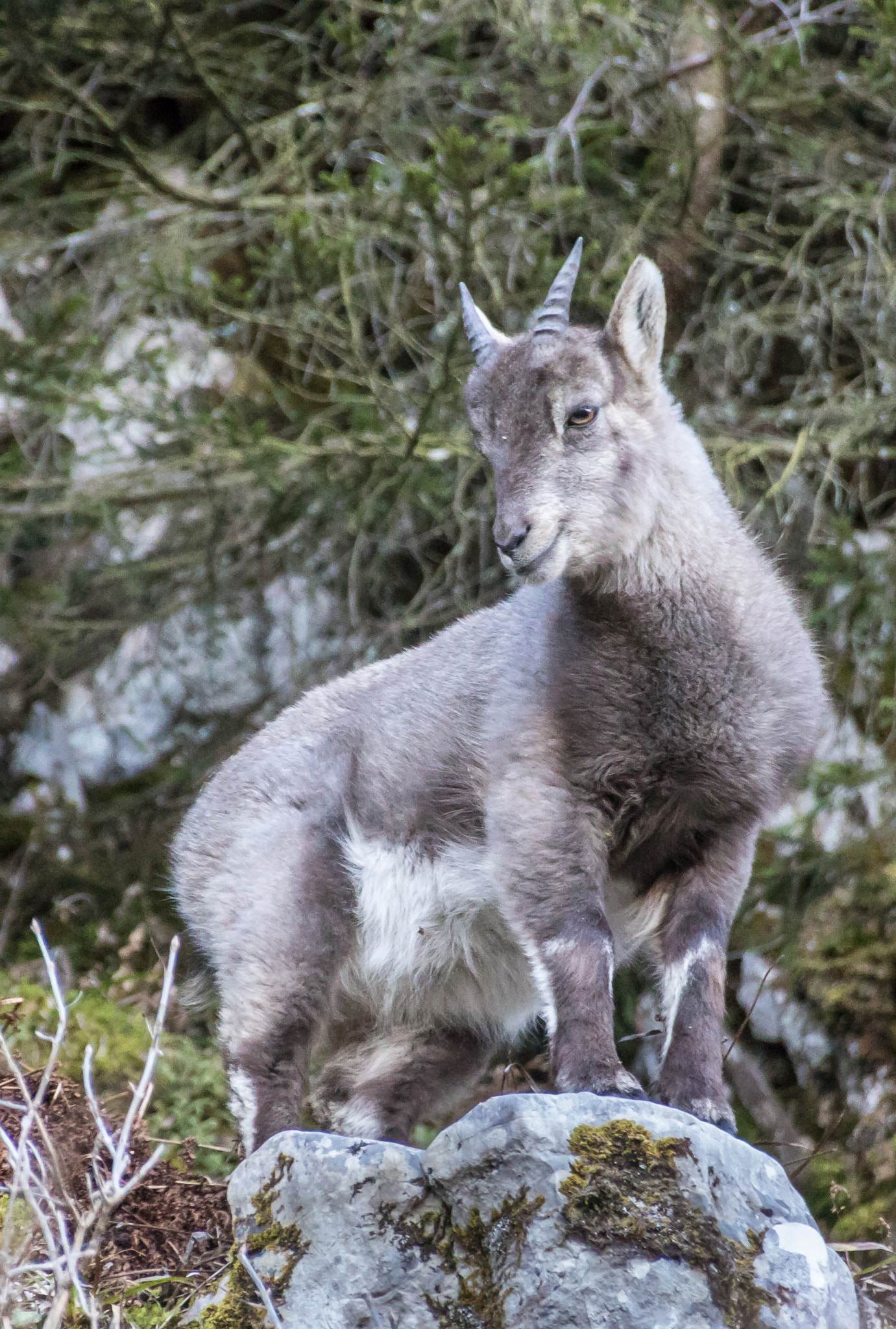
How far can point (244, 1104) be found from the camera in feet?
13.7

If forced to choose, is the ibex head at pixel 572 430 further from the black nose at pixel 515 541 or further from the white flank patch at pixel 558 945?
the white flank patch at pixel 558 945

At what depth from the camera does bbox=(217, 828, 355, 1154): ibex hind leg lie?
4203 millimetres

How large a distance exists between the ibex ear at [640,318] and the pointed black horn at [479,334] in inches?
15.6

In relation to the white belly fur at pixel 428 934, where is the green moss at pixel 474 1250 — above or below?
above

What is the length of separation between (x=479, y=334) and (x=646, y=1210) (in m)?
2.82

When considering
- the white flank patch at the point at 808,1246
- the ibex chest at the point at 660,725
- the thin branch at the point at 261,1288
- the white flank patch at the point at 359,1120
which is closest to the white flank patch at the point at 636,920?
the ibex chest at the point at 660,725

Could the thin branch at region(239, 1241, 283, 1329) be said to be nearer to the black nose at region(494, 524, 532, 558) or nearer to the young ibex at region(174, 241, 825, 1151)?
the young ibex at region(174, 241, 825, 1151)

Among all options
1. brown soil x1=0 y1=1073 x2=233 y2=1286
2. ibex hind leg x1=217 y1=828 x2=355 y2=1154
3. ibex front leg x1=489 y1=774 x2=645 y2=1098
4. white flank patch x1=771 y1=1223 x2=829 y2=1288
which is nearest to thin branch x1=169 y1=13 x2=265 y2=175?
ibex hind leg x1=217 y1=828 x2=355 y2=1154

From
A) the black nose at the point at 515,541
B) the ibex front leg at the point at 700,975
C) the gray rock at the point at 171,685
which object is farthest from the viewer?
the gray rock at the point at 171,685

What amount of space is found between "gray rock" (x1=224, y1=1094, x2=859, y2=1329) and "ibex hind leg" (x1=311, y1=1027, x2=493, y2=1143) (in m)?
1.40

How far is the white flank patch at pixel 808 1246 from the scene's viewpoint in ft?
9.51

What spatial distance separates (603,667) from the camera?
406cm

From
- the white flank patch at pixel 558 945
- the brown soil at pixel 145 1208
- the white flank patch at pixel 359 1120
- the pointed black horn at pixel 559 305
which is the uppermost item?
the pointed black horn at pixel 559 305

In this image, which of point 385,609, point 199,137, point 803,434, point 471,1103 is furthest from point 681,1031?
point 199,137
